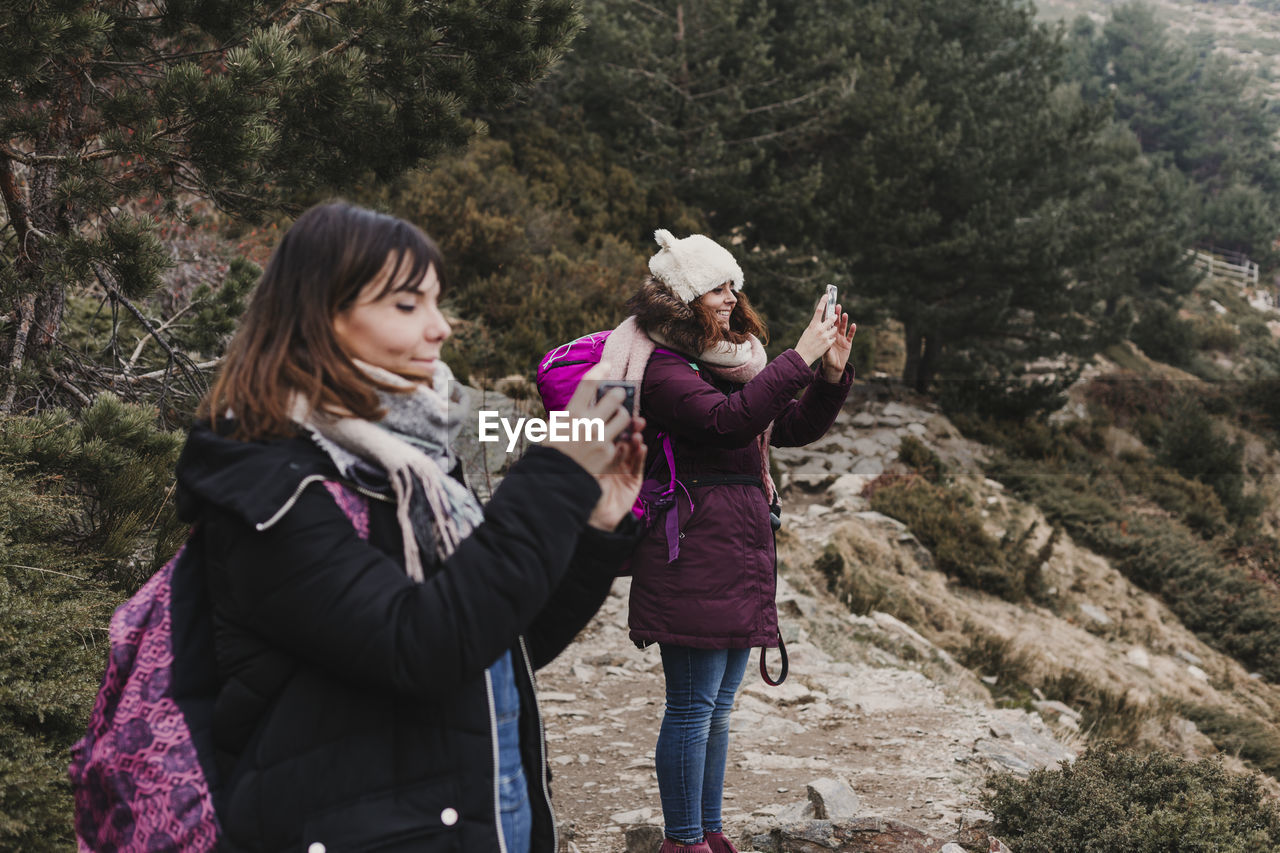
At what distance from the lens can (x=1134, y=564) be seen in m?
11.1

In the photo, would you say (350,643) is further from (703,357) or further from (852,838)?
(852,838)

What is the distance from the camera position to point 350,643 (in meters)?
1.06

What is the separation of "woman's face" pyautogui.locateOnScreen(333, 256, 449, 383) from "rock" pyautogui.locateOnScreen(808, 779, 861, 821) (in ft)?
8.93

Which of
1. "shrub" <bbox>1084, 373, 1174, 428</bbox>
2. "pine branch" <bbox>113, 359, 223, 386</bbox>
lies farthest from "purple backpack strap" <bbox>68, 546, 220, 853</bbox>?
"shrub" <bbox>1084, 373, 1174, 428</bbox>

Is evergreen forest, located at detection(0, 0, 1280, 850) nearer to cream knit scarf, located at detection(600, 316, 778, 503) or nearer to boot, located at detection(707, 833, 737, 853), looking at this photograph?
cream knit scarf, located at detection(600, 316, 778, 503)

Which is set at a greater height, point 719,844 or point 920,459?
point 719,844

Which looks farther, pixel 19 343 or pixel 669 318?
pixel 19 343

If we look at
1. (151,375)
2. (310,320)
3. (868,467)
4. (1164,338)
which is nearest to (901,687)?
(151,375)

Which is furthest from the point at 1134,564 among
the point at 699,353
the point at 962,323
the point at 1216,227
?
the point at 1216,227

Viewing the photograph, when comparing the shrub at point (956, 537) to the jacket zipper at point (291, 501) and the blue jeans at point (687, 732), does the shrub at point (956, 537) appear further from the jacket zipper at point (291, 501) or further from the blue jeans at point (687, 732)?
the jacket zipper at point (291, 501)

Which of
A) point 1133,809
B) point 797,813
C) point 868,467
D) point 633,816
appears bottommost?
point 868,467

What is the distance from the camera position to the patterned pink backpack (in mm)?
1121

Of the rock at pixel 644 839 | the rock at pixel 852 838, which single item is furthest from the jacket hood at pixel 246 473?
the rock at pixel 852 838

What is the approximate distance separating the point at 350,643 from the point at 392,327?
0.40 metres
